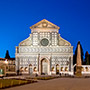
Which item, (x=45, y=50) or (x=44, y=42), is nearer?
(x=45, y=50)

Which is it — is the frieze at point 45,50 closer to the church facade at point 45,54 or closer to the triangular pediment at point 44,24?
the church facade at point 45,54

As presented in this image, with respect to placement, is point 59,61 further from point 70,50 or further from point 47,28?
point 47,28

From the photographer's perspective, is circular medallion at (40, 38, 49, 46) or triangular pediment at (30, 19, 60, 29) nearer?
circular medallion at (40, 38, 49, 46)

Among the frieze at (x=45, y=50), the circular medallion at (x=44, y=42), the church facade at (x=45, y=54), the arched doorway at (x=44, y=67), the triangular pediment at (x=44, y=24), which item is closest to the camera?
the church facade at (x=45, y=54)

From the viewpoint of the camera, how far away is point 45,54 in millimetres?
66250

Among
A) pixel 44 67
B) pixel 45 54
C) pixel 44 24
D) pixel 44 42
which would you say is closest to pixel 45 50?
pixel 45 54

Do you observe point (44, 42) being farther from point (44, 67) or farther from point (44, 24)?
point (44, 67)

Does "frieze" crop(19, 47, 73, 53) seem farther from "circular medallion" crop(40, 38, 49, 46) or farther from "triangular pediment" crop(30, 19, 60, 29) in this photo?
"triangular pediment" crop(30, 19, 60, 29)

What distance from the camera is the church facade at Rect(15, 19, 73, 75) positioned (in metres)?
65.9

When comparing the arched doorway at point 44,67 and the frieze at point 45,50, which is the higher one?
the frieze at point 45,50

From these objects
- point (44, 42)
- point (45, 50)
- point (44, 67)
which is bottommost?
point (44, 67)

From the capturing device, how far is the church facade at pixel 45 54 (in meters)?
65.9

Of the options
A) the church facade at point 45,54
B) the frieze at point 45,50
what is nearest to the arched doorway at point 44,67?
Result: the church facade at point 45,54

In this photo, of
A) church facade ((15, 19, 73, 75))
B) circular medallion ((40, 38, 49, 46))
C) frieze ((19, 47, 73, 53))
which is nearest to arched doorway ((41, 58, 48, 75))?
church facade ((15, 19, 73, 75))
